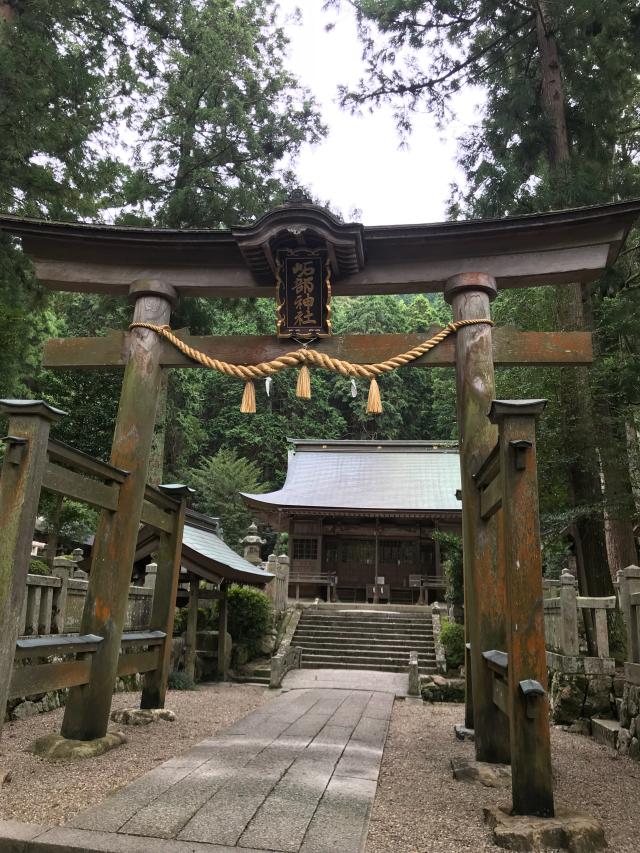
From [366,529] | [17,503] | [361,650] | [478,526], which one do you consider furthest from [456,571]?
[17,503]

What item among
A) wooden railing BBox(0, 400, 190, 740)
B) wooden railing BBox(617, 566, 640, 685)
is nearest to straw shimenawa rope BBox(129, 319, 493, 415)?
wooden railing BBox(0, 400, 190, 740)

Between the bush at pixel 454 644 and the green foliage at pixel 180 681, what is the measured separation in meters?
5.53

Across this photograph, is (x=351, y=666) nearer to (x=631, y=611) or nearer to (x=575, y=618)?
(x=575, y=618)

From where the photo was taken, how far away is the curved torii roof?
5.53 meters

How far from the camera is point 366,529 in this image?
22094 millimetres

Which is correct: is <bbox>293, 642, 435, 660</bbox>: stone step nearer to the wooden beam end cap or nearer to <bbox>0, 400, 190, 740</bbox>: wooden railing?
<bbox>0, 400, 190, 740</bbox>: wooden railing

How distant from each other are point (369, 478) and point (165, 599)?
1791cm

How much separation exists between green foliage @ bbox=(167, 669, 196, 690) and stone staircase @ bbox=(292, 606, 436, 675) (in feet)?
12.5

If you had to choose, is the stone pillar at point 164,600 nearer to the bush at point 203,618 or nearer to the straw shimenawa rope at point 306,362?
the straw shimenawa rope at point 306,362

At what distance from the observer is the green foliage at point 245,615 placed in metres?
12.4

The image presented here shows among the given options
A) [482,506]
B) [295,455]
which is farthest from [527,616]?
[295,455]

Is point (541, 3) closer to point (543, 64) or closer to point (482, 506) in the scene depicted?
point (543, 64)

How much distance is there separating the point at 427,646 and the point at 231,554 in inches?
208

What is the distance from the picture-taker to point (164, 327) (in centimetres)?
587
